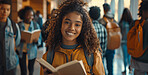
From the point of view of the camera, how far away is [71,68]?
114 cm

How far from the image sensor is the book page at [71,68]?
3.64 ft

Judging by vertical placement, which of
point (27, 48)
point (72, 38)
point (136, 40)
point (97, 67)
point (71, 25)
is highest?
point (71, 25)

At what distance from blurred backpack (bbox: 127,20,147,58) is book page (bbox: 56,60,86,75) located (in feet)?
4.23

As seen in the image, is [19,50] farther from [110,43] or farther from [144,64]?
[144,64]

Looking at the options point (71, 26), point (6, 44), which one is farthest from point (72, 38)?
point (6, 44)

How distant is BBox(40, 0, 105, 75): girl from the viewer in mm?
1322

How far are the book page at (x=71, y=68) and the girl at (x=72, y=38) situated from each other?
0.18 meters

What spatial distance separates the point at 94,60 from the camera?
1379 mm

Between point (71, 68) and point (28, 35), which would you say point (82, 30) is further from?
point (28, 35)

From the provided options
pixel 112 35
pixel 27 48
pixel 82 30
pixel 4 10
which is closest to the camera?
pixel 82 30

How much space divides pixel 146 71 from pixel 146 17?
2.35ft

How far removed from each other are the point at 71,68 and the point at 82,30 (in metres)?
0.45

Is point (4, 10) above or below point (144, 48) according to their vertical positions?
above

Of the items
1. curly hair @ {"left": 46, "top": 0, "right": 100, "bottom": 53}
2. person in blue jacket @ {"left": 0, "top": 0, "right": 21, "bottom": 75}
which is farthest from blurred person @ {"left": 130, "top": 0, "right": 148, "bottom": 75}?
person in blue jacket @ {"left": 0, "top": 0, "right": 21, "bottom": 75}
